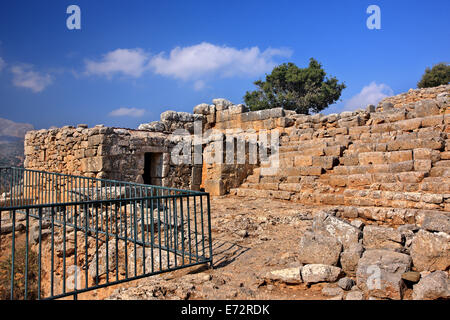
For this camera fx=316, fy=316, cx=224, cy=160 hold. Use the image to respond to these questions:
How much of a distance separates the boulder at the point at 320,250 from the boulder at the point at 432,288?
3.35 feet

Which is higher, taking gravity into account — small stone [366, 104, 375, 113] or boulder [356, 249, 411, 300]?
small stone [366, 104, 375, 113]

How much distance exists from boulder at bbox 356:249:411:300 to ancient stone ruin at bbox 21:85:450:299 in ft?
0.04

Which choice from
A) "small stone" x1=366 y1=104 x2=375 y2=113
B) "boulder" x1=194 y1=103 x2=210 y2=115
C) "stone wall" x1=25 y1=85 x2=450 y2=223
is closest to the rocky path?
"stone wall" x1=25 y1=85 x2=450 y2=223

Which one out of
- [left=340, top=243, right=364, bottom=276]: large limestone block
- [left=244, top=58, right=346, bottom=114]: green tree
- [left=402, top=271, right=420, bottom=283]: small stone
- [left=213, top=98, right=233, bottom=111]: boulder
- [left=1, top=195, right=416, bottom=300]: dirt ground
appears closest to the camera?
[left=402, top=271, right=420, bottom=283]: small stone

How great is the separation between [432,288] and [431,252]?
2.55 feet

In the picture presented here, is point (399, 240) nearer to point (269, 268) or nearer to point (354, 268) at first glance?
point (354, 268)

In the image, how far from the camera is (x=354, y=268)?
3885 mm

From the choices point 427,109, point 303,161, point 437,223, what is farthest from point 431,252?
point 427,109

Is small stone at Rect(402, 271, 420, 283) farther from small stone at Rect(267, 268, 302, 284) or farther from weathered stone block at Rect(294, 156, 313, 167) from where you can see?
weathered stone block at Rect(294, 156, 313, 167)

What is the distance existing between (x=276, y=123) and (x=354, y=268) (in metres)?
11.0

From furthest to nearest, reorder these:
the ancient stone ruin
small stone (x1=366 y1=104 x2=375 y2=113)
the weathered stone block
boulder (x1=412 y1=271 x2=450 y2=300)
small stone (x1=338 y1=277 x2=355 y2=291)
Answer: small stone (x1=366 y1=104 x2=375 y2=113) → the weathered stone block → the ancient stone ruin → small stone (x1=338 y1=277 x2=355 y2=291) → boulder (x1=412 y1=271 x2=450 y2=300)

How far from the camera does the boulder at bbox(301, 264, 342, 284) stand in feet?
12.3
